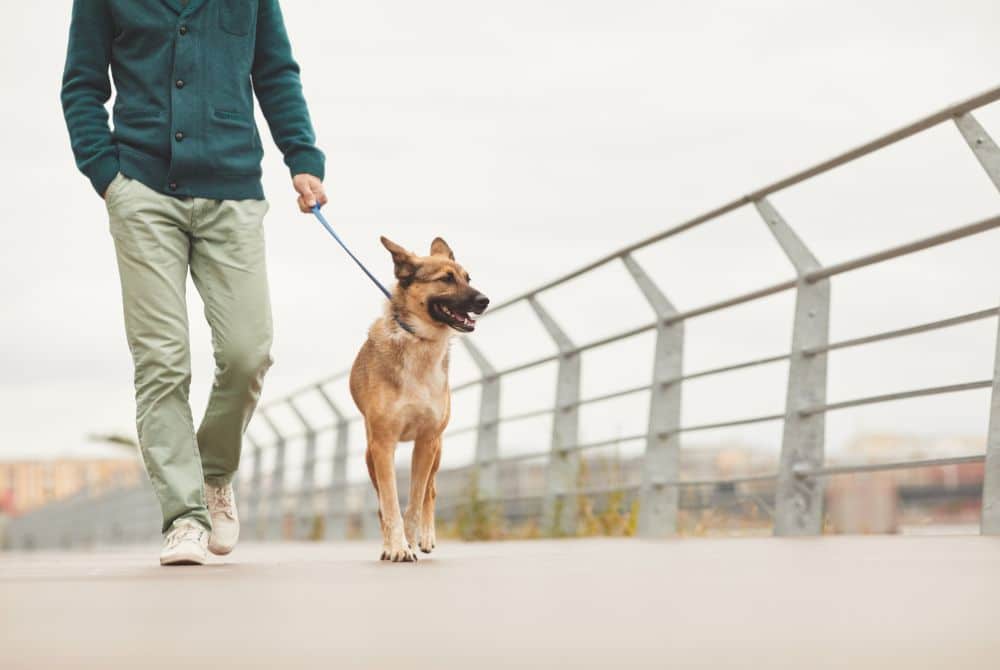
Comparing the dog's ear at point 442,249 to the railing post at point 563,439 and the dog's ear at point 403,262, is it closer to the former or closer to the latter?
the dog's ear at point 403,262

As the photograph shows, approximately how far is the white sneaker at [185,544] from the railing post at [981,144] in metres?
2.76

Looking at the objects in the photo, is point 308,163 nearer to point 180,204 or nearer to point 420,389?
point 180,204

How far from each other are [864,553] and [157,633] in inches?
83.2

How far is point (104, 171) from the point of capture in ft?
15.3

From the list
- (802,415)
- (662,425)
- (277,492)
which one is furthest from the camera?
(277,492)

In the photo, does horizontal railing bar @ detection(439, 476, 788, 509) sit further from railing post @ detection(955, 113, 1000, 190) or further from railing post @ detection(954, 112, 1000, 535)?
railing post @ detection(955, 113, 1000, 190)

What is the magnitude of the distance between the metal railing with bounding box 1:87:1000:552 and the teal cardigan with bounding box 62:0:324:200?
7.85ft

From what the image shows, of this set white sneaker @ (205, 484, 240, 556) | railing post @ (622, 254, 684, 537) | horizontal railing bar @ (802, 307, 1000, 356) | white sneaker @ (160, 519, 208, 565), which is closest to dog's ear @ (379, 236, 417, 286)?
white sneaker @ (205, 484, 240, 556)

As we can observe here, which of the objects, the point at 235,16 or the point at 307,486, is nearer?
the point at 235,16

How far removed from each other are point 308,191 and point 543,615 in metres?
2.89

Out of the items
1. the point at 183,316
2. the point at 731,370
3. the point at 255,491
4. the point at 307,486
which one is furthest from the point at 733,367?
the point at 255,491

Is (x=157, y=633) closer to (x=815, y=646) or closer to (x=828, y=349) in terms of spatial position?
(x=815, y=646)

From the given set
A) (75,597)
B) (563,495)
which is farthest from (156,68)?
(563,495)

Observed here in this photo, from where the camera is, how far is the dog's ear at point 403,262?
513 cm
